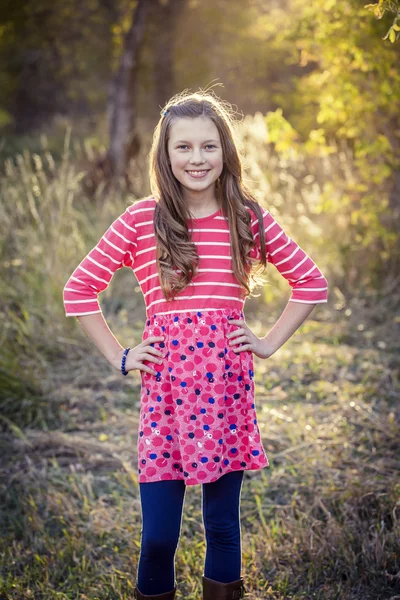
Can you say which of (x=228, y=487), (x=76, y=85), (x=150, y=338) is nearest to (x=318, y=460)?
(x=228, y=487)

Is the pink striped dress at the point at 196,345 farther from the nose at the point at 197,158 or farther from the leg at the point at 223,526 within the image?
the nose at the point at 197,158

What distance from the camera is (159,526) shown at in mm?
1869

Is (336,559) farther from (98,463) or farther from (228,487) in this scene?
(98,463)

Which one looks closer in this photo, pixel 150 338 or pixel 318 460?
pixel 150 338

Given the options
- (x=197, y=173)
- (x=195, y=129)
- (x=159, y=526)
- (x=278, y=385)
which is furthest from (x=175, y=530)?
(x=278, y=385)

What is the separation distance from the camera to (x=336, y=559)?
246cm

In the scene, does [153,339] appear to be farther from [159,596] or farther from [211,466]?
[159,596]

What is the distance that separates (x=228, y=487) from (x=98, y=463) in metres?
1.65

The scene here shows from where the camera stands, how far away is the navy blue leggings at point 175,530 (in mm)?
1883

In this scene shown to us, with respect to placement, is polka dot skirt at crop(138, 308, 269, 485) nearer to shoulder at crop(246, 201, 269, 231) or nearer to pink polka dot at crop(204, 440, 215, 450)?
pink polka dot at crop(204, 440, 215, 450)

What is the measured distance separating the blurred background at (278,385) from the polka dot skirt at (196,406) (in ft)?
2.48

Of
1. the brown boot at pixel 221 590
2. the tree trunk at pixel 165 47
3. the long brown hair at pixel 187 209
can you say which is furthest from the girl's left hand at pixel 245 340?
the tree trunk at pixel 165 47

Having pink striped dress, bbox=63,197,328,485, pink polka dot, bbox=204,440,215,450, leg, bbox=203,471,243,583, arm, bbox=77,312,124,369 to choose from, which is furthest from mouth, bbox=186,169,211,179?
leg, bbox=203,471,243,583

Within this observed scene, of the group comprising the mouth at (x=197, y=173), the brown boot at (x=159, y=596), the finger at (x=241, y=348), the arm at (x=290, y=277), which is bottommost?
the brown boot at (x=159, y=596)
